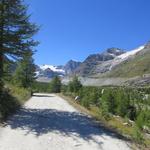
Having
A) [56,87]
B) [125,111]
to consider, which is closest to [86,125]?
[125,111]

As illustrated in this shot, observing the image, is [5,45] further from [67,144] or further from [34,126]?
[67,144]

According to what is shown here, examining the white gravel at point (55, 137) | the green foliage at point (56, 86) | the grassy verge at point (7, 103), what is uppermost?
the green foliage at point (56, 86)

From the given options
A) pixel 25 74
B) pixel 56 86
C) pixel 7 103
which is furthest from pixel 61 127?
pixel 56 86

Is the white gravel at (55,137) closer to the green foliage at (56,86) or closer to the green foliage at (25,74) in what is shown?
the green foliage at (25,74)

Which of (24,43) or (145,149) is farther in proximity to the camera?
(24,43)

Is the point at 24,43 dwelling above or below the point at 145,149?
above

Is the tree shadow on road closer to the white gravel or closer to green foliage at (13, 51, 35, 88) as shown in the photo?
the white gravel

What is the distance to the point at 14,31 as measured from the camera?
23.2 meters

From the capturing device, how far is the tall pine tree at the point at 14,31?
74.6 ft

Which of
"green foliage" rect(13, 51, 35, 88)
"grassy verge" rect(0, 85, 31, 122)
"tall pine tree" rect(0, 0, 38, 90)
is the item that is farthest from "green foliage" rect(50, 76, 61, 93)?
"tall pine tree" rect(0, 0, 38, 90)

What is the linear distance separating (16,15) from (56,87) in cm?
9820

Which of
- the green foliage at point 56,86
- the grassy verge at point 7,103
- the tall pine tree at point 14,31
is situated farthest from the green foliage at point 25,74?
the green foliage at point 56,86

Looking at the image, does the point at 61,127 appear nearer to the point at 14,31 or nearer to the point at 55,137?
the point at 55,137

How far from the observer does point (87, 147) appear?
11984 millimetres
